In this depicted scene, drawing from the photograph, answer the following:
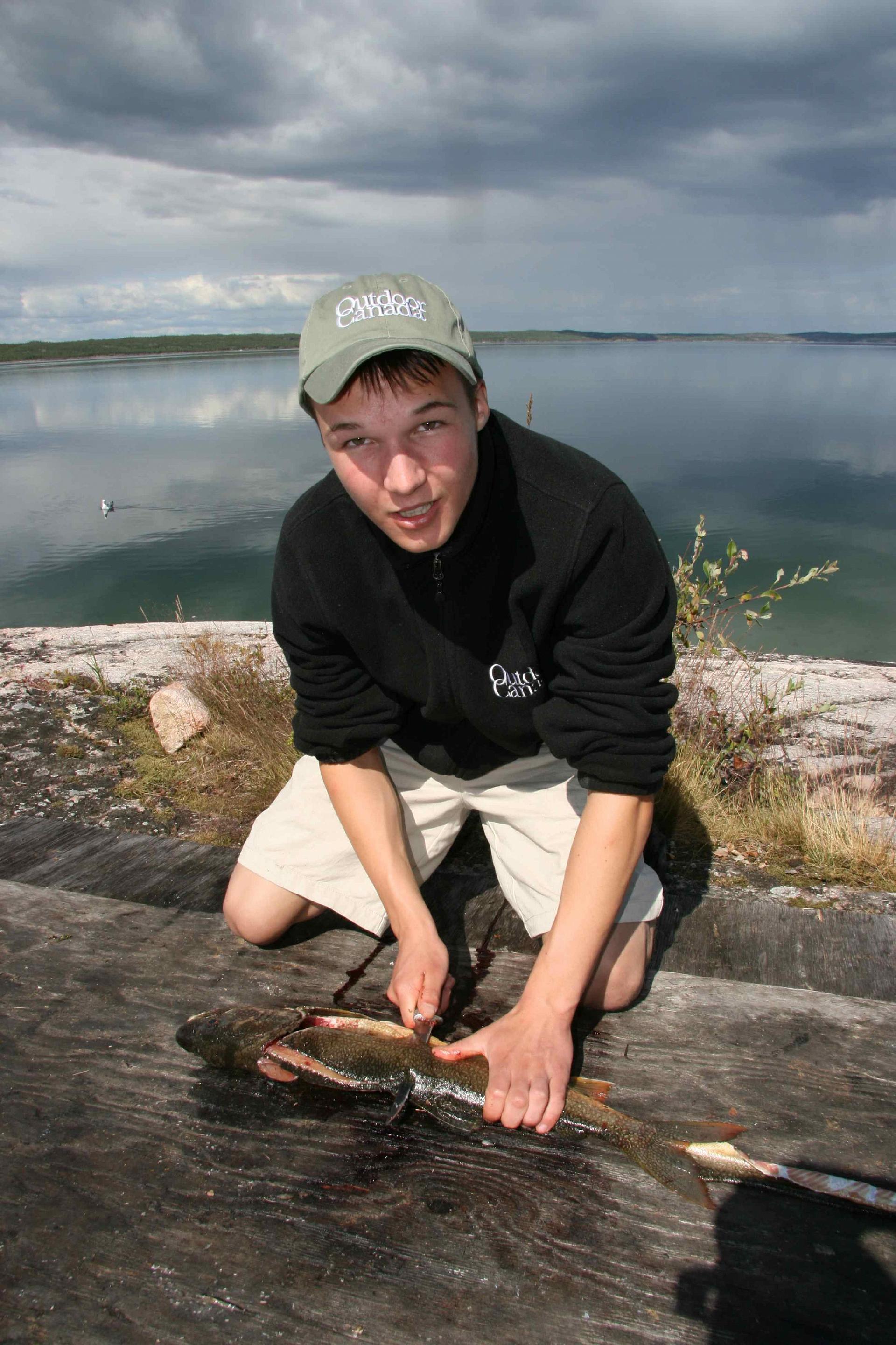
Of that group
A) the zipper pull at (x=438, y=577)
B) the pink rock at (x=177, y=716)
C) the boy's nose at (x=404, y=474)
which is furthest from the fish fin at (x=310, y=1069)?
the pink rock at (x=177, y=716)

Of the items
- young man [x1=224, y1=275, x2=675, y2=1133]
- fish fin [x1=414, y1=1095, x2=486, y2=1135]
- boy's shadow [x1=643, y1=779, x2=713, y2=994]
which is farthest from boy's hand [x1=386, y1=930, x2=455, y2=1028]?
boy's shadow [x1=643, y1=779, x2=713, y2=994]

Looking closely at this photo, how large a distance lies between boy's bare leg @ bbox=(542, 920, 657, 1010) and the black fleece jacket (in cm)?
43

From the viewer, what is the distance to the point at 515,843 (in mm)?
2713

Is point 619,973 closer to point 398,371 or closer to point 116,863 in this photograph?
point 398,371

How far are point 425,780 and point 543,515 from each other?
3.45 ft

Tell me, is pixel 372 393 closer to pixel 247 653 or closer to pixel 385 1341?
pixel 385 1341

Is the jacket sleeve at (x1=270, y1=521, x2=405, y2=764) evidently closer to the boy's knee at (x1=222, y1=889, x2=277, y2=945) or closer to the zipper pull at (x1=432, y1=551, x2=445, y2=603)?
the zipper pull at (x1=432, y1=551, x2=445, y2=603)

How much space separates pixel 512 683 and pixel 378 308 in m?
0.97

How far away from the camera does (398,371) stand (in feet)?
6.07

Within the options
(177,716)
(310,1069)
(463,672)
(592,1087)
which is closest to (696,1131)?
(592,1087)

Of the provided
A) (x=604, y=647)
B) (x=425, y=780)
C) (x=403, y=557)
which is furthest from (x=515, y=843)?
(x=403, y=557)

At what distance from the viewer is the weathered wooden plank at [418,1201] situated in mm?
1395

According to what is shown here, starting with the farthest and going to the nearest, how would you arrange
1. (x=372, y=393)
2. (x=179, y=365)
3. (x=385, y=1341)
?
(x=179, y=365) → (x=372, y=393) → (x=385, y=1341)

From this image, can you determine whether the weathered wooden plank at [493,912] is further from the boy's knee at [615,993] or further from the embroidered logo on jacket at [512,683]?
the embroidered logo on jacket at [512,683]
